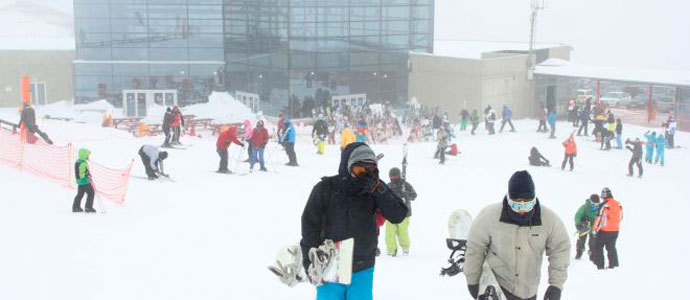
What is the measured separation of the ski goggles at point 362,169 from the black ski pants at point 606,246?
23.1ft

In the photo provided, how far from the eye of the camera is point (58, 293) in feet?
27.7

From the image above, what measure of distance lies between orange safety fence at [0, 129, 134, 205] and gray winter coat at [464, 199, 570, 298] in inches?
414

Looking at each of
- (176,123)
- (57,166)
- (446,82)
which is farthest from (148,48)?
(57,166)

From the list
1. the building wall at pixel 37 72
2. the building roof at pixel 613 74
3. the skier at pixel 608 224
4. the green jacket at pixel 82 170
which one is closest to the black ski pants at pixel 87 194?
the green jacket at pixel 82 170

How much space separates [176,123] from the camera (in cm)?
2300

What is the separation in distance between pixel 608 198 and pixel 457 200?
6072 mm

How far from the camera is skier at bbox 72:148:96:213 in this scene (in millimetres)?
13055

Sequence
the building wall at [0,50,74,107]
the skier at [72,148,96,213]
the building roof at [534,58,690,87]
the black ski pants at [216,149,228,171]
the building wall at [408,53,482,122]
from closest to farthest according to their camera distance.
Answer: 1. the skier at [72,148,96,213]
2. the black ski pants at [216,149,228,171]
3. the building roof at [534,58,690,87]
4. the building wall at [408,53,482,122]
5. the building wall at [0,50,74,107]

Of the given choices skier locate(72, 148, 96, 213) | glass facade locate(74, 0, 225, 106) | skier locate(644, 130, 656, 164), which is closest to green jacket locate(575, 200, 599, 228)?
skier locate(72, 148, 96, 213)

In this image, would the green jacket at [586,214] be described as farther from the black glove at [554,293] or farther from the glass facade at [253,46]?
the glass facade at [253,46]

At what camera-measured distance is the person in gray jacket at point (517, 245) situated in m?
4.93

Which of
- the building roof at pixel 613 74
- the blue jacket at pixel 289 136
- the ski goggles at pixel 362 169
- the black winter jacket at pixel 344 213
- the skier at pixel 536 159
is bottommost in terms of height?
the skier at pixel 536 159

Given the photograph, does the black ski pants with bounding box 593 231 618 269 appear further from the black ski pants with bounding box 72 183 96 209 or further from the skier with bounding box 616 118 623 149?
the skier with bounding box 616 118 623 149

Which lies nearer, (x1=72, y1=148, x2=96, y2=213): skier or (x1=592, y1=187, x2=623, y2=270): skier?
(x1=592, y1=187, x2=623, y2=270): skier
